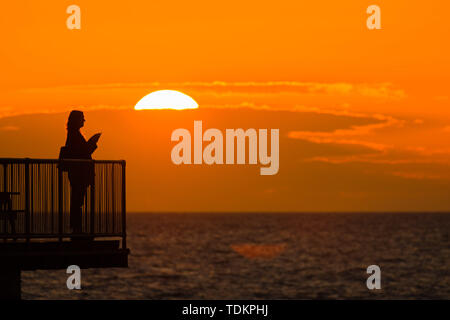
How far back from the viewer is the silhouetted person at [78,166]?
21.1m

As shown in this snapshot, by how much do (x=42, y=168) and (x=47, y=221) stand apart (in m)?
1.21

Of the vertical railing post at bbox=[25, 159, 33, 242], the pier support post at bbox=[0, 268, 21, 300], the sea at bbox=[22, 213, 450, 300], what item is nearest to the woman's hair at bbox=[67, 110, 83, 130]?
the vertical railing post at bbox=[25, 159, 33, 242]

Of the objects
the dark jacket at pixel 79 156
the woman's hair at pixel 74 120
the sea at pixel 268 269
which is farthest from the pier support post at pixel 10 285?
the sea at pixel 268 269

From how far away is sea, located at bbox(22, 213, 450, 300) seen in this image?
85562mm

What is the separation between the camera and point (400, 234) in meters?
157

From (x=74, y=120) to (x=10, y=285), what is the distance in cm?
447

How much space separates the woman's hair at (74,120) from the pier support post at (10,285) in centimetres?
386

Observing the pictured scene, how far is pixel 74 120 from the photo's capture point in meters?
21.1

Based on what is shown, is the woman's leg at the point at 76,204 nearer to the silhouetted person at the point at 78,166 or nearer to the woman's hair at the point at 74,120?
the silhouetted person at the point at 78,166

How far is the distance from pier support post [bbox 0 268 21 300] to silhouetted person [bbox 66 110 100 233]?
2333 mm
